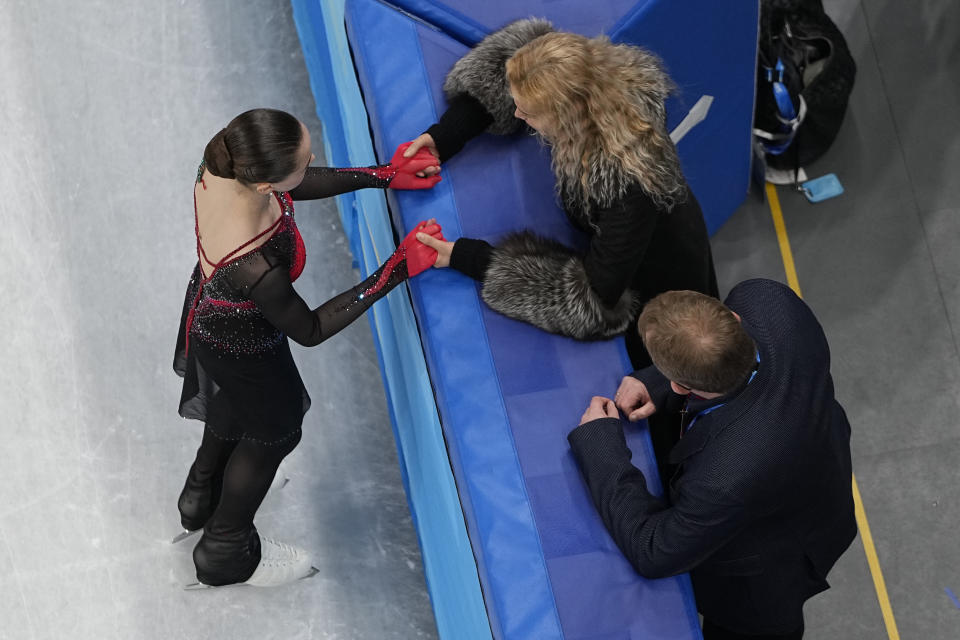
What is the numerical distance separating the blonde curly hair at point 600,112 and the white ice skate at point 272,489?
172cm

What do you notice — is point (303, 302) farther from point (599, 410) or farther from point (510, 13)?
point (510, 13)

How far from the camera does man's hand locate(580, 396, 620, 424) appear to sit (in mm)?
2225

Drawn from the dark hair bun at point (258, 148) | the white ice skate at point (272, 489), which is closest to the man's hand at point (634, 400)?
the dark hair bun at point (258, 148)

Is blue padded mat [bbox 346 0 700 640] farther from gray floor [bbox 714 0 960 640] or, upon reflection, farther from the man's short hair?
gray floor [bbox 714 0 960 640]

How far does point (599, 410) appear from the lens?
2.24 m

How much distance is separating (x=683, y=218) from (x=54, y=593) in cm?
250

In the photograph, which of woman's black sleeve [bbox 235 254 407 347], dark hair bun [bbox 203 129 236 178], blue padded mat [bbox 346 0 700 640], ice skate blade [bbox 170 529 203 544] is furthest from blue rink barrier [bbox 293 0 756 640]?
ice skate blade [bbox 170 529 203 544]

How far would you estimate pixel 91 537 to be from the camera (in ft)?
10.5

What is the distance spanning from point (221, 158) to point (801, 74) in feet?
8.23

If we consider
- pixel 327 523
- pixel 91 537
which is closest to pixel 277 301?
pixel 327 523

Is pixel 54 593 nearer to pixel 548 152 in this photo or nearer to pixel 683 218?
pixel 548 152

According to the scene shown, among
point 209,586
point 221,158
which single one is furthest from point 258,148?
point 209,586

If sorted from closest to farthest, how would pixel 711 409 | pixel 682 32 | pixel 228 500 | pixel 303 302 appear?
pixel 711 409, pixel 303 302, pixel 682 32, pixel 228 500

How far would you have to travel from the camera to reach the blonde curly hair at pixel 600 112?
2066mm
